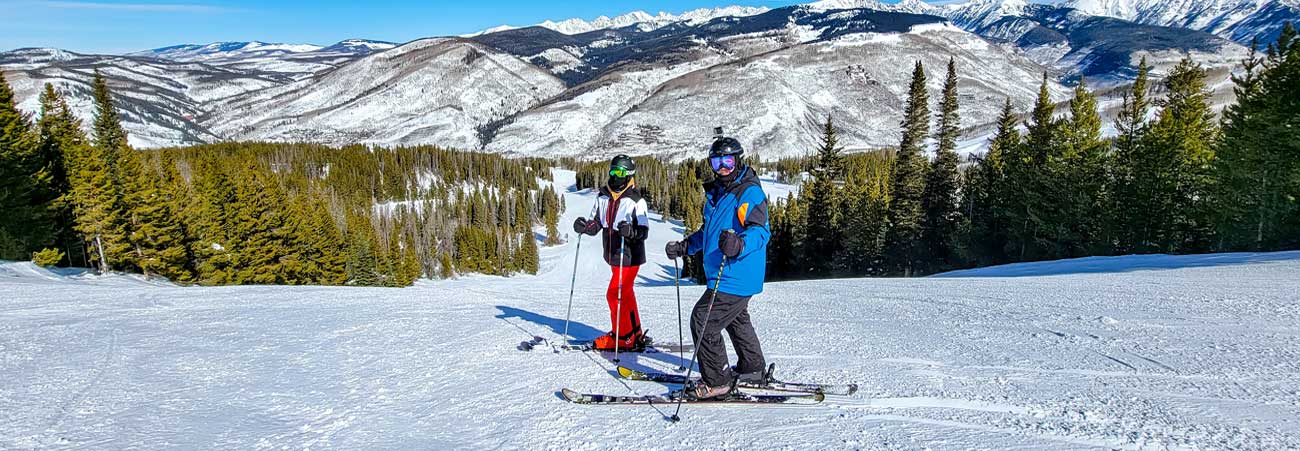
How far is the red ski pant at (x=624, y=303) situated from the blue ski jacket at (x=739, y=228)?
1.84 meters

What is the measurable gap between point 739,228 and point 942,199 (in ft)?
128

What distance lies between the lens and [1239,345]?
231 inches

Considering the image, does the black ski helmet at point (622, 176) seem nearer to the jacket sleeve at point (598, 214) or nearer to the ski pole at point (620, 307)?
the jacket sleeve at point (598, 214)

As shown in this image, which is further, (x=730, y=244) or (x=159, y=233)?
(x=159, y=233)

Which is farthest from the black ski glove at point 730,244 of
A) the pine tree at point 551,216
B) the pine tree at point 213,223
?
the pine tree at point 551,216

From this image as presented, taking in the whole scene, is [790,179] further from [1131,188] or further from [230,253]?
[230,253]

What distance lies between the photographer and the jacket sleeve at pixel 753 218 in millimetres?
4664

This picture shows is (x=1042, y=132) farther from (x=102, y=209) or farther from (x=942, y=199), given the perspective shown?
(x=102, y=209)

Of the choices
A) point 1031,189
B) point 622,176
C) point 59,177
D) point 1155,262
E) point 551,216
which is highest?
point 1031,189

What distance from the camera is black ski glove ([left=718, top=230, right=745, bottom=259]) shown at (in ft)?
14.7

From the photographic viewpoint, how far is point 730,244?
14.7 feet

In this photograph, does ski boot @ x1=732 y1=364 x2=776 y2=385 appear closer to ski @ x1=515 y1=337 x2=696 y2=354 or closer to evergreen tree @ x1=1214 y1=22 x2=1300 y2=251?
ski @ x1=515 y1=337 x2=696 y2=354

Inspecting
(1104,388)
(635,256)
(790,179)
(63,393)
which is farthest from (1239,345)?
(790,179)

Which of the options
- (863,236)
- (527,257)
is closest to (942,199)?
(863,236)
